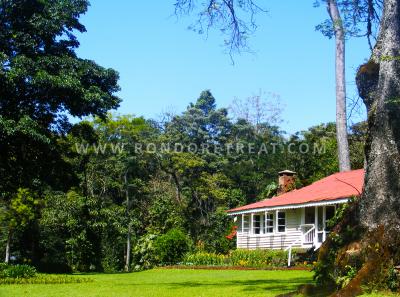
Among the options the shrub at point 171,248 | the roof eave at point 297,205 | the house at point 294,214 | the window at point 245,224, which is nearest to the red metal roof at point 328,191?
the house at point 294,214

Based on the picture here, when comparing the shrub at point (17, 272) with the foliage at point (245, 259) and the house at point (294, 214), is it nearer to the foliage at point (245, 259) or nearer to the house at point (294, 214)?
the foliage at point (245, 259)

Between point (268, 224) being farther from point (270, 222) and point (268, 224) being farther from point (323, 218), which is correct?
point (323, 218)

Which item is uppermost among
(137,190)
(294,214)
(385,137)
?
(137,190)

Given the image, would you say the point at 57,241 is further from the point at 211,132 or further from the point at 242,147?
the point at 211,132

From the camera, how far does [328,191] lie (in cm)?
2705

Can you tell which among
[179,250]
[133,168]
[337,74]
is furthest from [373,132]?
[133,168]

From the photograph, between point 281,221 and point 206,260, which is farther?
point 281,221

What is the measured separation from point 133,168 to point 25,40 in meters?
19.0

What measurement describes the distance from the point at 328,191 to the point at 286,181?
8392 millimetres

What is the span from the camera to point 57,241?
3416 centimetres

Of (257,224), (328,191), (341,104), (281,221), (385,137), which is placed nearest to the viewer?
(385,137)

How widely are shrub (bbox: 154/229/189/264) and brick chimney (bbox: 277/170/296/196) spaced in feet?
24.7

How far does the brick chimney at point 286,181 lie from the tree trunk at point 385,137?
26254mm

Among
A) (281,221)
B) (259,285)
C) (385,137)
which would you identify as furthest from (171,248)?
(385,137)
